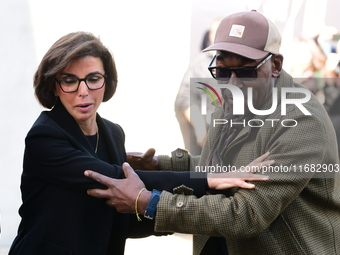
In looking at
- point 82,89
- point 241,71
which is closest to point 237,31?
point 241,71

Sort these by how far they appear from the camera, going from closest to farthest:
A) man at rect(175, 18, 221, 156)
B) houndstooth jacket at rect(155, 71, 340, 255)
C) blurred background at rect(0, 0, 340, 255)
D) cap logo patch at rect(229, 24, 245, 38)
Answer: houndstooth jacket at rect(155, 71, 340, 255) < cap logo patch at rect(229, 24, 245, 38) < man at rect(175, 18, 221, 156) < blurred background at rect(0, 0, 340, 255)

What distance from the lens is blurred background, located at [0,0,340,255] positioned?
574 centimetres

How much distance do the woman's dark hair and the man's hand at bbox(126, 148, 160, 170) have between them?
0.66 meters

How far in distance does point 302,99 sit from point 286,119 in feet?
0.49

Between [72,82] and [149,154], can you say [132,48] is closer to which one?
[149,154]

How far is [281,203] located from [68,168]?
3.27 ft

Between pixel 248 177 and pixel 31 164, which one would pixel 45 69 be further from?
pixel 248 177

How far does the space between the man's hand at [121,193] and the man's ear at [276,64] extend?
34.0 inches

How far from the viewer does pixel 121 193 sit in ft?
8.06

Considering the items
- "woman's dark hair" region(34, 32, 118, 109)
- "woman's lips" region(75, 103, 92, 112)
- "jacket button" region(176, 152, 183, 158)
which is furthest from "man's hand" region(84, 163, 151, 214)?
"jacket button" region(176, 152, 183, 158)

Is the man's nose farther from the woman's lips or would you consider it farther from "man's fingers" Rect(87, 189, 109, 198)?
"man's fingers" Rect(87, 189, 109, 198)

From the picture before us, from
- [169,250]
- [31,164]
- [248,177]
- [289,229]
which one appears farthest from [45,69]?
[169,250]

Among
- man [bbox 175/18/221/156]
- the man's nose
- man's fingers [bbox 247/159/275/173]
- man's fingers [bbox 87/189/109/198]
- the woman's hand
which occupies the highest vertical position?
the man's nose

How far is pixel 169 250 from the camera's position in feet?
20.0
